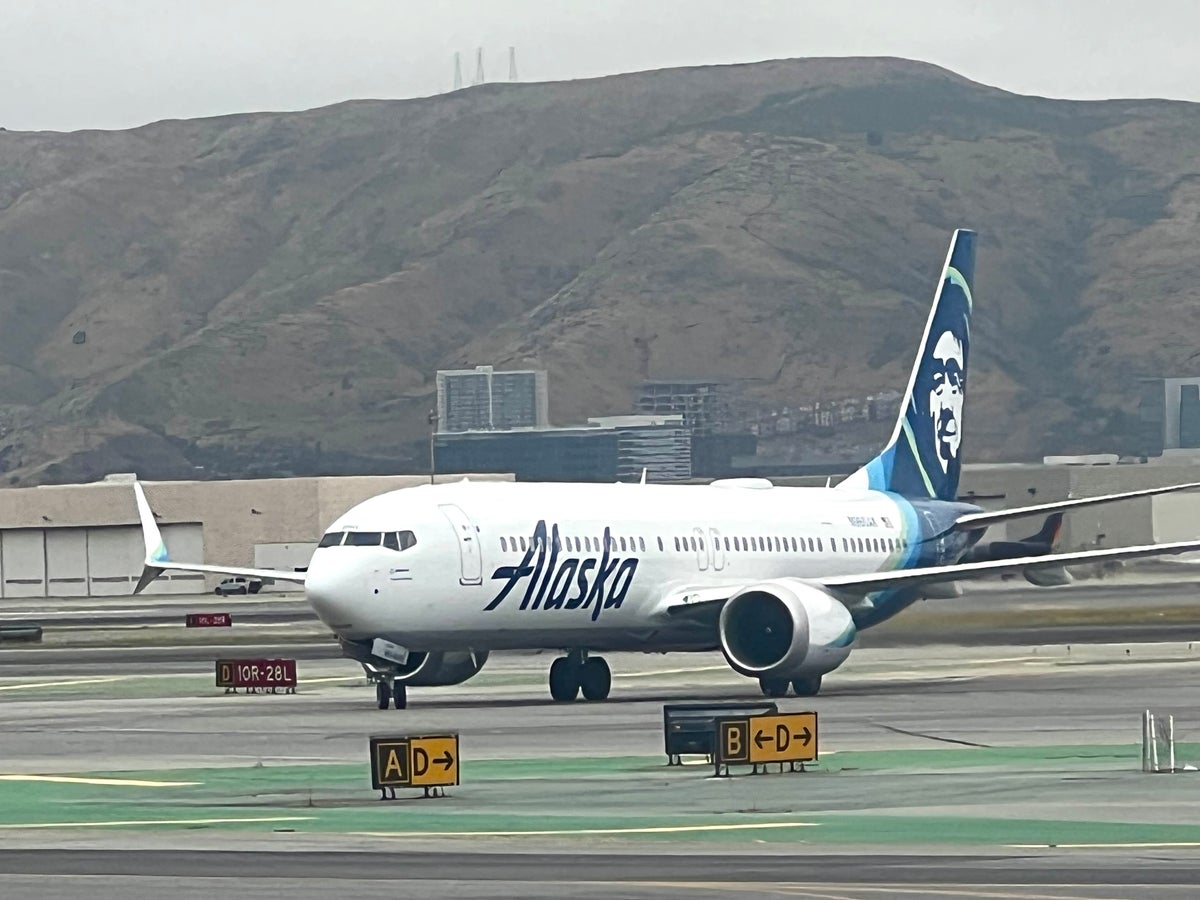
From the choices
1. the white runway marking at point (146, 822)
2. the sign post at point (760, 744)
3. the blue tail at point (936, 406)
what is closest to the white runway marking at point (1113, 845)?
the white runway marking at point (146, 822)

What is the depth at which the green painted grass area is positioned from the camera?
78.5ft

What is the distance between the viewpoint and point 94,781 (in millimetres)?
32281

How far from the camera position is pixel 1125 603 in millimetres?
82188

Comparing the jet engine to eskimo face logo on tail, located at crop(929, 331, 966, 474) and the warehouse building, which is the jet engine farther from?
the warehouse building

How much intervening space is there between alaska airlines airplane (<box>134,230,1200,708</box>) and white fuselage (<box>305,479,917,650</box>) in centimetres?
4

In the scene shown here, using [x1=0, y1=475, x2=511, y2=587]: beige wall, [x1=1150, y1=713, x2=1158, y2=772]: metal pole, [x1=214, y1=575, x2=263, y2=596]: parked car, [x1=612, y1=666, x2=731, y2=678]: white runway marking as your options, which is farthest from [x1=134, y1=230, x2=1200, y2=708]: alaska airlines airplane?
[x1=0, y1=475, x2=511, y2=587]: beige wall


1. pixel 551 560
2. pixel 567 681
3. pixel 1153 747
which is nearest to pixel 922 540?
pixel 567 681

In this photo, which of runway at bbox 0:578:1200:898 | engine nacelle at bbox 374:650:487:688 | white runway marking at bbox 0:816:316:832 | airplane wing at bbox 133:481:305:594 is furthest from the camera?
airplane wing at bbox 133:481:305:594

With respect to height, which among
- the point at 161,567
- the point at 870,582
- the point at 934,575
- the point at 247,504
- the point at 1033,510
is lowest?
the point at 870,582

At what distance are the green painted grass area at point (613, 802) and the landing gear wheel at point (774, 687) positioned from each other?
1326 centimetres

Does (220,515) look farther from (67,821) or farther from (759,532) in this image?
(67,821)

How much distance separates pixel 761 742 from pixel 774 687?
16564 millimetres

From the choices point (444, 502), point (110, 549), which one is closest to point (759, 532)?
point (444, 502)

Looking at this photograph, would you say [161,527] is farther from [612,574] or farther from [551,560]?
[551,560]
